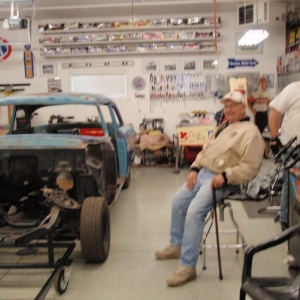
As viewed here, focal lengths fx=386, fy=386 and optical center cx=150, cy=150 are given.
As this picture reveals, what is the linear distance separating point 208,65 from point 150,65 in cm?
125

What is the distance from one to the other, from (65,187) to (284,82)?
5.71m

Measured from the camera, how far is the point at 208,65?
27.1 feet

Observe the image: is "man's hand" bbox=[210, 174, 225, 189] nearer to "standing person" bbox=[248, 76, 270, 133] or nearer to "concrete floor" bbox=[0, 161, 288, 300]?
"concrete floor" bbox=[0, 161, 288, 300]

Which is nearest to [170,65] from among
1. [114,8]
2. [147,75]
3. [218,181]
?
[147,75]

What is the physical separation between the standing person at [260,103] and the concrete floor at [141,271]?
13.0 ft

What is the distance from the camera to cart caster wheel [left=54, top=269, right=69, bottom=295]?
2859 millimetres

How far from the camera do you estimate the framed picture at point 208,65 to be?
825cm

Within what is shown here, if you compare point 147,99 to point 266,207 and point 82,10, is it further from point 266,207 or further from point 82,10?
point 266,207

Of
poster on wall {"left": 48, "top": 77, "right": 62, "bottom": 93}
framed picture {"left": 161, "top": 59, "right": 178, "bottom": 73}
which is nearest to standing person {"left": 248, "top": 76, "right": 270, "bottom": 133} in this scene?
framed picture {"left": 161, "top": 59, "right": 178, "bottom": 73}

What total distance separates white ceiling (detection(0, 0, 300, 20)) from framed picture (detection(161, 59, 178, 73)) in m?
0.96

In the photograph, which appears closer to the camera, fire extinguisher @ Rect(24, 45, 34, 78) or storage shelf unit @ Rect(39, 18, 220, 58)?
storage shelf unit @ Rect(39, 18, 220, 58)

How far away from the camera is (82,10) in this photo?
7.91 metres

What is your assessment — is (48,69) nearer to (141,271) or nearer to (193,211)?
(141,271)

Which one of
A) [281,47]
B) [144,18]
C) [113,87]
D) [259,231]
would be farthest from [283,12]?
[259,231]
